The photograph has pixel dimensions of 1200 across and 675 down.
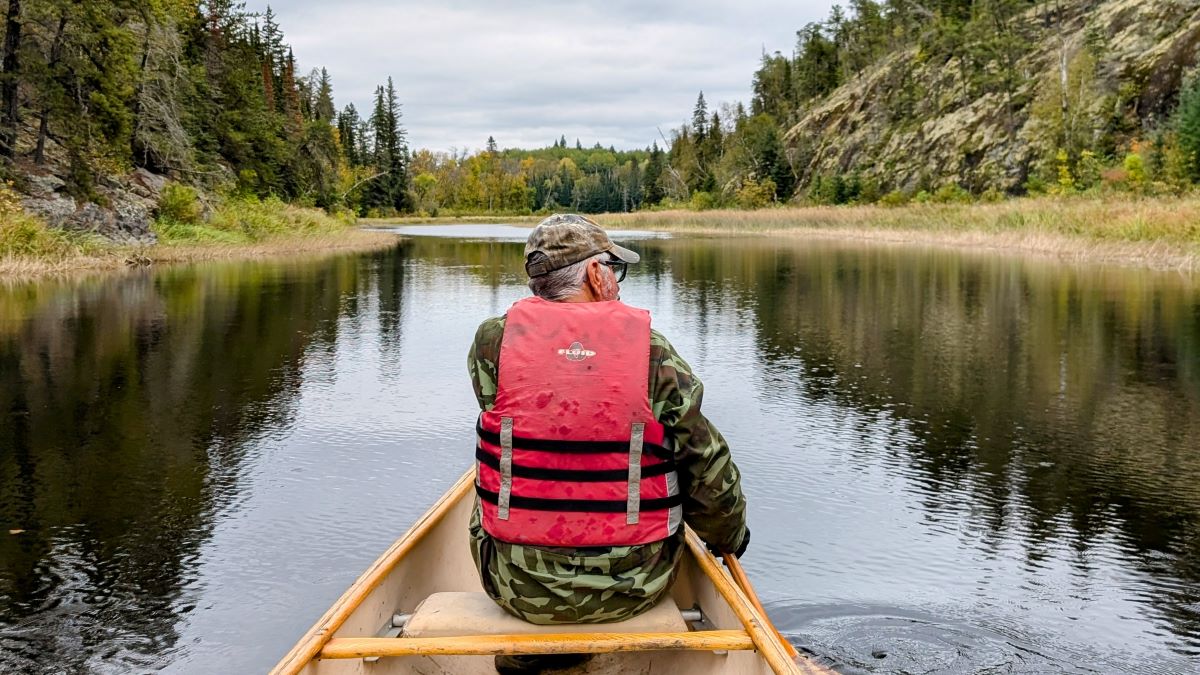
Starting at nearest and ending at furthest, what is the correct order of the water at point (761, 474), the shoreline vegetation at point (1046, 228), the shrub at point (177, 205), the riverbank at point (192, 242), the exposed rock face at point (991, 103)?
the water at point (761, 474)
the riverbank at point (192, 242)
the shoreline vegetation at point (1046, 228)
the shrub at point (177, 205)
the exposed rock face at point (991, 103)

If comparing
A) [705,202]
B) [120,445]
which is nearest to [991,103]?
[705,202]

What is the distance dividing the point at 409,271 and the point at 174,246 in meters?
8.30

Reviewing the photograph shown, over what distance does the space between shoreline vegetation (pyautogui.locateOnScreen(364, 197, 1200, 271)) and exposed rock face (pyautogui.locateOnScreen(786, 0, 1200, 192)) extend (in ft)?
41.3

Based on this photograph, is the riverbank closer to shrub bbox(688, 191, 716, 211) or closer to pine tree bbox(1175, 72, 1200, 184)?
pine tree bbox(1175, 72, 1200, 184)

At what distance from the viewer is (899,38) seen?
94.0m

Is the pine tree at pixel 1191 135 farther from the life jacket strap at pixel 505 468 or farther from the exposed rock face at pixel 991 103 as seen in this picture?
the life jacket strap at pixel 505 468

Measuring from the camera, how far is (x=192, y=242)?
34031mm

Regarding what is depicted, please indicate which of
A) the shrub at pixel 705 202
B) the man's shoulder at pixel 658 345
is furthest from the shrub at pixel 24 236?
the shrub at pixel 705 202

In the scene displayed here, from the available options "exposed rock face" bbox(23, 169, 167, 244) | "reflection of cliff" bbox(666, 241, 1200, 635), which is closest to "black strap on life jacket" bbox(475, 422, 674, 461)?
"reflection of cliff" bbox(666, 241, 1200, 635)

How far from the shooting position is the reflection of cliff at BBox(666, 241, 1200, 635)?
6.66 m

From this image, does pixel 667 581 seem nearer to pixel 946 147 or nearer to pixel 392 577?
pixel 392 577

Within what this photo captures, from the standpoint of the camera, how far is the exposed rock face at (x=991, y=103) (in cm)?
5128

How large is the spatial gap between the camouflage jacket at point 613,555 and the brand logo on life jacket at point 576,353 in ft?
0.72

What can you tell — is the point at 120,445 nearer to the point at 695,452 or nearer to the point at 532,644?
the point at 532,644
